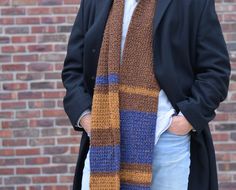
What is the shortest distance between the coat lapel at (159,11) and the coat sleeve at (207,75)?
17 cm

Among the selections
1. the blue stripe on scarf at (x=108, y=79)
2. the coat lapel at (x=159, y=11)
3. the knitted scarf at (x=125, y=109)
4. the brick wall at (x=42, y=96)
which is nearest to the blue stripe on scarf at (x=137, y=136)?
the knitted scarf at (x=125, y=109)

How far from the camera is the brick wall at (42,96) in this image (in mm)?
4371

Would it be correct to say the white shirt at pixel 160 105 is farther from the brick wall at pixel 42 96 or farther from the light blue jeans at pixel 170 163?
the brick wall at pixel 42 96

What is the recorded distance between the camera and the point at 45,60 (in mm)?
4387

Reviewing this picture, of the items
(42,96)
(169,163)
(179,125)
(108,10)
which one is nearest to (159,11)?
(108,10)

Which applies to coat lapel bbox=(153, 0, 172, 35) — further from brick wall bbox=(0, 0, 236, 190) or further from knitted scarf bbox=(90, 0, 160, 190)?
brick wall bbox=(0, 0, 236, 190)

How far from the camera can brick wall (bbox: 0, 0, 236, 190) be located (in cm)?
437

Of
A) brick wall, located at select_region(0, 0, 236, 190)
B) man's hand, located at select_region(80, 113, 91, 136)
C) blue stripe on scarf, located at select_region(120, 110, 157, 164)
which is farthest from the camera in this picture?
brick wall, located at select_region(0, 0, 236, 190)

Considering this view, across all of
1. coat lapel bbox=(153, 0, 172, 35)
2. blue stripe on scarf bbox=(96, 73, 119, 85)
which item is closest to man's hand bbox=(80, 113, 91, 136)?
blue stripe on scarf bbox=(96, 73, 119, 85)

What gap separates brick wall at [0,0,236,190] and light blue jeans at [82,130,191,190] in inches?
76.1

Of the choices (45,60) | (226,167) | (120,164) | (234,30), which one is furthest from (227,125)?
(120,164)

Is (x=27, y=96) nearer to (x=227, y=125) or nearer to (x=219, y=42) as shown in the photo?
(x=227, y=125)

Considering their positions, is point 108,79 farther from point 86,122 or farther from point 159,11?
point 159,11

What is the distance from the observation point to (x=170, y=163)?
2.49 m
